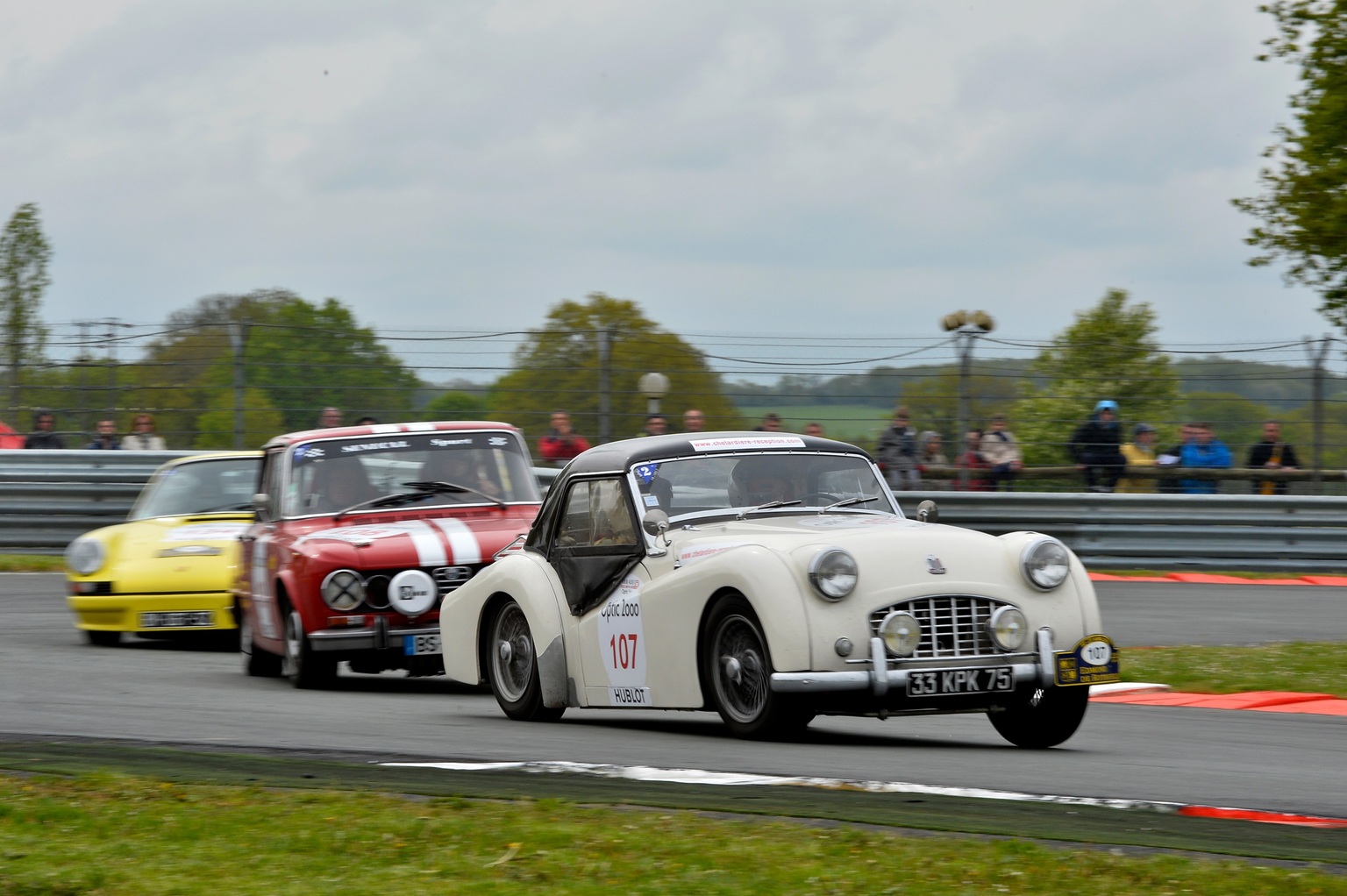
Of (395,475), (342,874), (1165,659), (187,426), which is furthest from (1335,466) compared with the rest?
(342,874)

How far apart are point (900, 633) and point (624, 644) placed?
1.45 m

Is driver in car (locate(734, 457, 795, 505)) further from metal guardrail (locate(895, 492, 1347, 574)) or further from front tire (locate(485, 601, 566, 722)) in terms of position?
metal guardrail (locate(895, 492, 1347, 574))

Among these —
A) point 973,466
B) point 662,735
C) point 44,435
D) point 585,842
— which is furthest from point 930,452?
point 585,842

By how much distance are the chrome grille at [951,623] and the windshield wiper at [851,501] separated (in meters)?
1.19

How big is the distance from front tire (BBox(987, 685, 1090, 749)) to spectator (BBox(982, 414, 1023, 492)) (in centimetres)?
997

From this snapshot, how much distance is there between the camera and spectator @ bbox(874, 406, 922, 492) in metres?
16.8

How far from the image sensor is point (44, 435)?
17656 mm

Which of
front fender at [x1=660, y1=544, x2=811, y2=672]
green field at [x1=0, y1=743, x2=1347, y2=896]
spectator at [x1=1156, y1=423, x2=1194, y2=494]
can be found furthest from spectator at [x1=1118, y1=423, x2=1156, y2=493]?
green field at [x1=0, y1=743, x2=1347, y2=896]

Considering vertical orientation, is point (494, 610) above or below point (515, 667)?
above

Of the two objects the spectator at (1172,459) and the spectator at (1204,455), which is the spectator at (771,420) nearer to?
the spectator at (1172,459)

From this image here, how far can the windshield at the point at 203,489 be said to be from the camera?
13180 mm


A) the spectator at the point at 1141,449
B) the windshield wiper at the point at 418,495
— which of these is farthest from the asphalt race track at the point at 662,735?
the spectator at the point at 1141,449

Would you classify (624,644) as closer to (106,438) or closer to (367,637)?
(367,637)

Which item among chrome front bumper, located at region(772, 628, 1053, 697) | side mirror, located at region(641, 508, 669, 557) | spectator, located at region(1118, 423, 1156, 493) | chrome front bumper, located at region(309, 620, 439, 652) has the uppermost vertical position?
spectator, located at region(1118, 423, 1156, 493)
